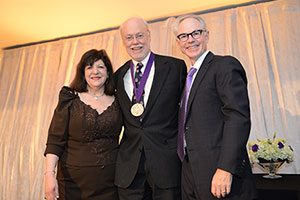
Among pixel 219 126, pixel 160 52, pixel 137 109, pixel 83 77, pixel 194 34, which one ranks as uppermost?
pixel 160 52

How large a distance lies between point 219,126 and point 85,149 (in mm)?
878

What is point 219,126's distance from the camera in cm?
139

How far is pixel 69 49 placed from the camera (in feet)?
13.0

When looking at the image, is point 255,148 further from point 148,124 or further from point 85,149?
point 85,149

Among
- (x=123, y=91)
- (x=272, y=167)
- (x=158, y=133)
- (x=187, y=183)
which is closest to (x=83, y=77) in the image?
(x=123, y=91)

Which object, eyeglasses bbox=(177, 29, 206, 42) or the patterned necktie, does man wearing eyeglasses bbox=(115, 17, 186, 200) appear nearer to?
the patterned necktie

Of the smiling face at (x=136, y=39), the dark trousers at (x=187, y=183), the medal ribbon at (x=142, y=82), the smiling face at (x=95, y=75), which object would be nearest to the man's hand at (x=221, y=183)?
the dark trousers at (x=187, y=183)

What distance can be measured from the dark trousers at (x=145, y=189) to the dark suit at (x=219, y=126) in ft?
0.80

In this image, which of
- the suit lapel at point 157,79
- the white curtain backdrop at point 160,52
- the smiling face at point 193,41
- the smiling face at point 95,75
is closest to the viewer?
the smiling face at point 193,41

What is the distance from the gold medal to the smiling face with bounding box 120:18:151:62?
31 cm

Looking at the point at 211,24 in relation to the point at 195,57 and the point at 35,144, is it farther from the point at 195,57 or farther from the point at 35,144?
the point at 35,144

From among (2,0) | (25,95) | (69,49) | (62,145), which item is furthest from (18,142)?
(62,145)

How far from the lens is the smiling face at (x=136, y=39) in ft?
6.09

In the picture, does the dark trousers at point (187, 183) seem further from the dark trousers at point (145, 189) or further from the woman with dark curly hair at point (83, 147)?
the woman with dark curly hair at point (83, 147)
